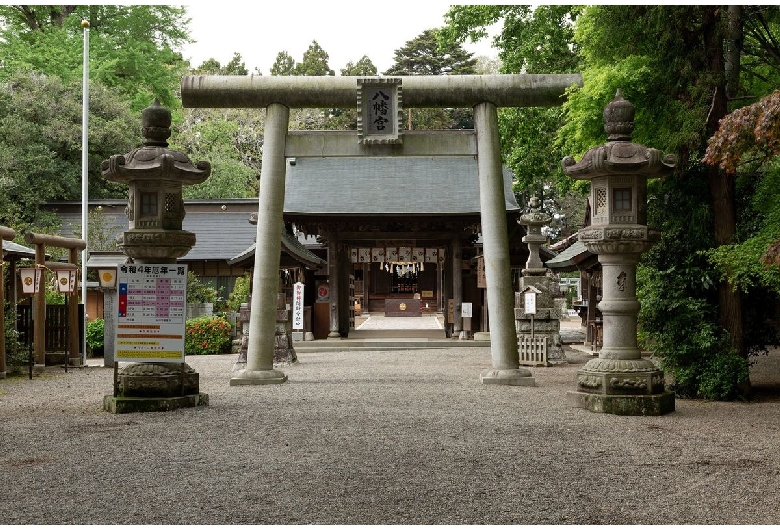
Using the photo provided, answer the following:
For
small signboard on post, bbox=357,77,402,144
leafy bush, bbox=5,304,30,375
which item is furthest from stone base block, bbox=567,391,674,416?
leafy bush, bbox=5,304,30,375

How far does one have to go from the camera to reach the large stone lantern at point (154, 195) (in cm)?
933

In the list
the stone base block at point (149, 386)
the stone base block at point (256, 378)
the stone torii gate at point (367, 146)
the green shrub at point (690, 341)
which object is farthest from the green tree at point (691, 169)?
the stone base block at point (149, 386)

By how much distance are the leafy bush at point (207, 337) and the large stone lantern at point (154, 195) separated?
11.1m

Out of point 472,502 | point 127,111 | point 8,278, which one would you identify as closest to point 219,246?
point 127,111

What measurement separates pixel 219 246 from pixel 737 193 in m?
20.3

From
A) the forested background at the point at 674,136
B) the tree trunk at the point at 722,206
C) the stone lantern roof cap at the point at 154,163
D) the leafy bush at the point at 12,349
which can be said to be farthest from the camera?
the leafy bush at the point at 12,349

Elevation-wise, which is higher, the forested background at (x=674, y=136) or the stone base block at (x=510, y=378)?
the forested background at (x=674, y=136)

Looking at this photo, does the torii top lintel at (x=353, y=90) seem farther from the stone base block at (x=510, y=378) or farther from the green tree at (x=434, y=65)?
the green tree at (x=434, y=65)

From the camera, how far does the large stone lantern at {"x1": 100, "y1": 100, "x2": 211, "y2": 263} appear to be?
9.33 metres

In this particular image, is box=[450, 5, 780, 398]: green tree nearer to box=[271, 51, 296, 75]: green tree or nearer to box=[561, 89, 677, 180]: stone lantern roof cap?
box=[561, 89, 677, 180]: stone lantern roof cap

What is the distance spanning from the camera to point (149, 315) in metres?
9.20

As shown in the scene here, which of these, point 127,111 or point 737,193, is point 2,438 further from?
point 127,111

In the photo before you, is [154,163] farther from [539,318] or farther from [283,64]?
[283,64]

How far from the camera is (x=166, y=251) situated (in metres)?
9.42
